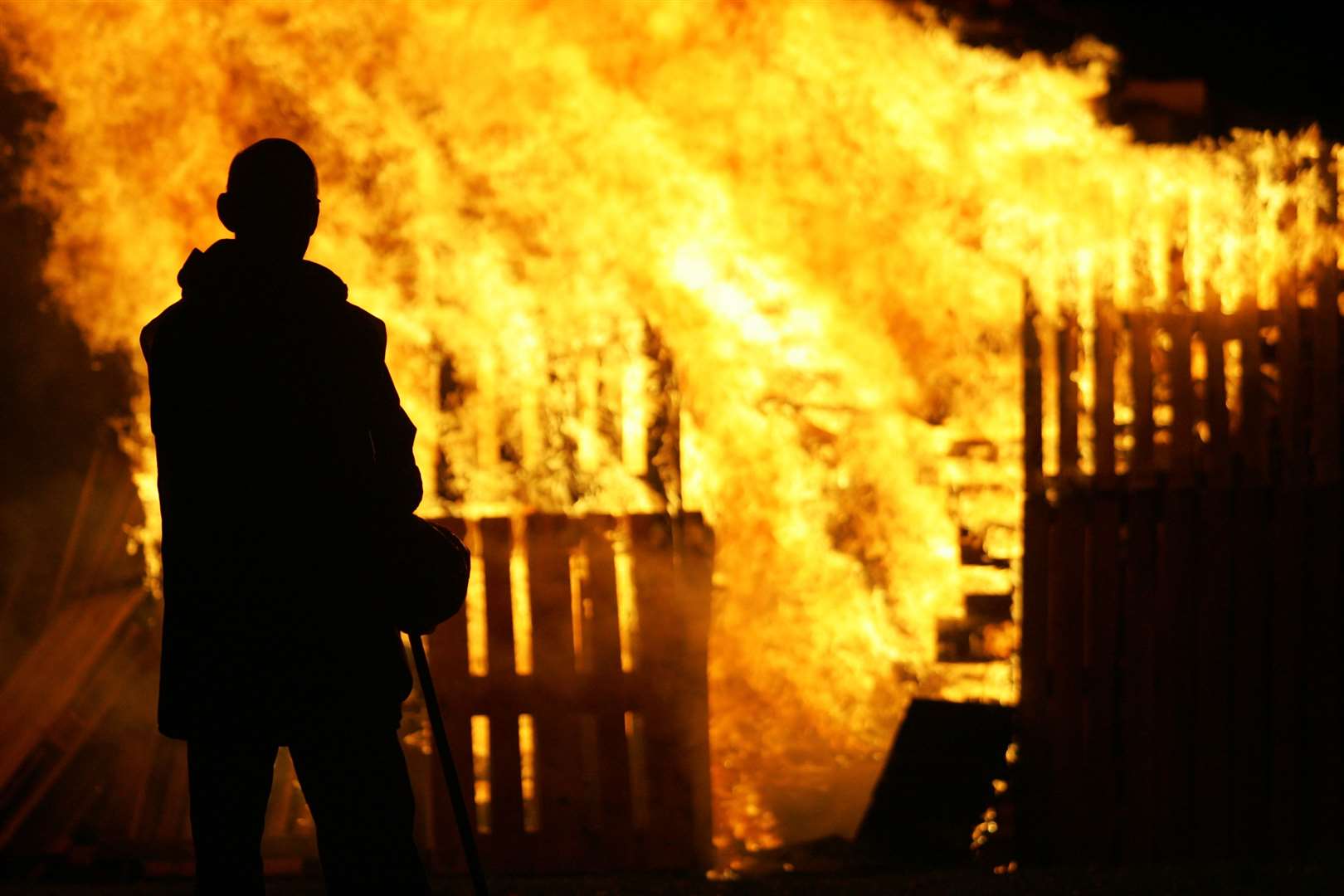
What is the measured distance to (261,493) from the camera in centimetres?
286

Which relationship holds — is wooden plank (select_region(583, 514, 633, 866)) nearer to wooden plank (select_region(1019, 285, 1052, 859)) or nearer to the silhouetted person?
wooden plank (select_region(1019, 285, 1052, 859))

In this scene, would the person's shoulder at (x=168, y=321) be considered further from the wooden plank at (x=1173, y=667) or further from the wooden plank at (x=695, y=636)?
the wooden plank at (x=1173, y=667)

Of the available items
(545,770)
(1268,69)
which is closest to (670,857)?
(545,770)

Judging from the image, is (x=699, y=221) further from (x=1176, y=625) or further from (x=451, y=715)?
(x=1176, y=625)

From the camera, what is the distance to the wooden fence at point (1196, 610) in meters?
5.33

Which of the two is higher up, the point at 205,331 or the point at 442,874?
the point at 205,331

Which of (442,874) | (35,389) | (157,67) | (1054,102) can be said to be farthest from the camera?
(35,389)

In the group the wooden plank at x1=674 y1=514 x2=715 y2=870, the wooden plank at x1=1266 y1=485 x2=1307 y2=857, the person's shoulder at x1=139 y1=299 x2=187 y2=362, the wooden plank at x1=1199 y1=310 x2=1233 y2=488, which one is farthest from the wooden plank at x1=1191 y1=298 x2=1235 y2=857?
the person's shoulder at x1=139 y1=299 x2=187 y2=362

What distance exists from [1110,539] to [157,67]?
4633 millimetres

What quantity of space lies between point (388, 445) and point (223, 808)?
912 millimetres

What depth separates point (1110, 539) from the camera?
5352mm

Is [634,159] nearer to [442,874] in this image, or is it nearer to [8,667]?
[442,874]

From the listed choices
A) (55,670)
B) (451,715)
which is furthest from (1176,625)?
(55,670)

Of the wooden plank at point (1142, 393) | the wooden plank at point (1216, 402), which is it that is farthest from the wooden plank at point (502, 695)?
the wooden plank at point (1216, 402)
